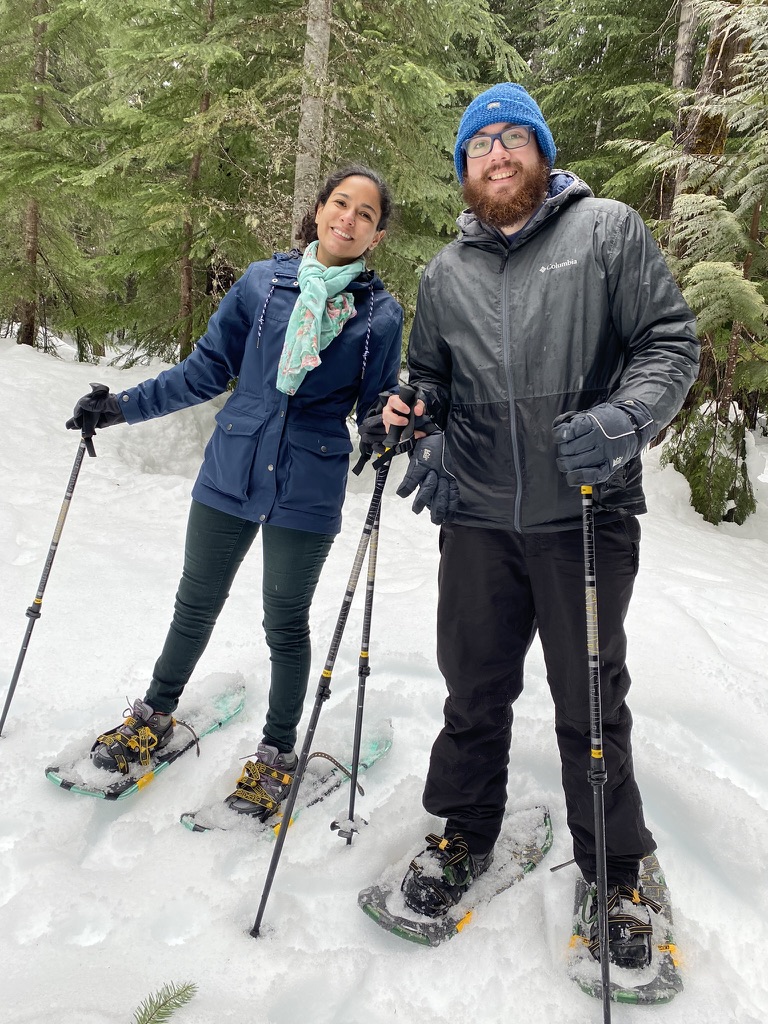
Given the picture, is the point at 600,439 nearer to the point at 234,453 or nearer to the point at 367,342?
the point at 367,342

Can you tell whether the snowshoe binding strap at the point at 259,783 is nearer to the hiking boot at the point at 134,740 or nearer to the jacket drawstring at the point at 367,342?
the hiking boot at the point at 134,740

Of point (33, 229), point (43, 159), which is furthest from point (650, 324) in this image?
point (33, 229)

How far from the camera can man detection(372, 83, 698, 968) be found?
85.7 inches

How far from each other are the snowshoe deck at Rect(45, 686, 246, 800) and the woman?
0.05 meters

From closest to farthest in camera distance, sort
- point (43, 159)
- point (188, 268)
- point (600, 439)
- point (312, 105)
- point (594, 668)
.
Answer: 1. point (600, 439)
2. point (594, 668)
3. point (312, 105)
4. point (43, 159)
5. point (188, 268)

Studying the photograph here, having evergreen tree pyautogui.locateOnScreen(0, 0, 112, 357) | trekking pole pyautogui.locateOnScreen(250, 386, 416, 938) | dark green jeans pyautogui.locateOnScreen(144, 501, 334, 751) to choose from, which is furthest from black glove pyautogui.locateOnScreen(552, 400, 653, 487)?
evergreen tree pyautogui.locateOnScreen(0, 0, 112, 357)

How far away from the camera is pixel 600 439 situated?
200 centimetres

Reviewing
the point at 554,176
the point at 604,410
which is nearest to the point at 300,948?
the point at 604,410

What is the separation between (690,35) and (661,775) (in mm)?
11264

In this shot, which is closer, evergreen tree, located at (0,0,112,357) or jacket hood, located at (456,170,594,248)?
jacket hood, located at (456,170,594,248)

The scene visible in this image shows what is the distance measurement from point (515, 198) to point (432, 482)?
1048mm

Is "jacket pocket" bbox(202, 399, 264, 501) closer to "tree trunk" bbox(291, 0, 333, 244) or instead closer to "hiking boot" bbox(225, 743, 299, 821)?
"hiking boot" bbox(225, 743, 299, 821)

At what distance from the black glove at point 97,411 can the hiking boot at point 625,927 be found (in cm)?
276

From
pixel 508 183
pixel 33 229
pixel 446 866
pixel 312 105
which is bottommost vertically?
pixel 446 866
